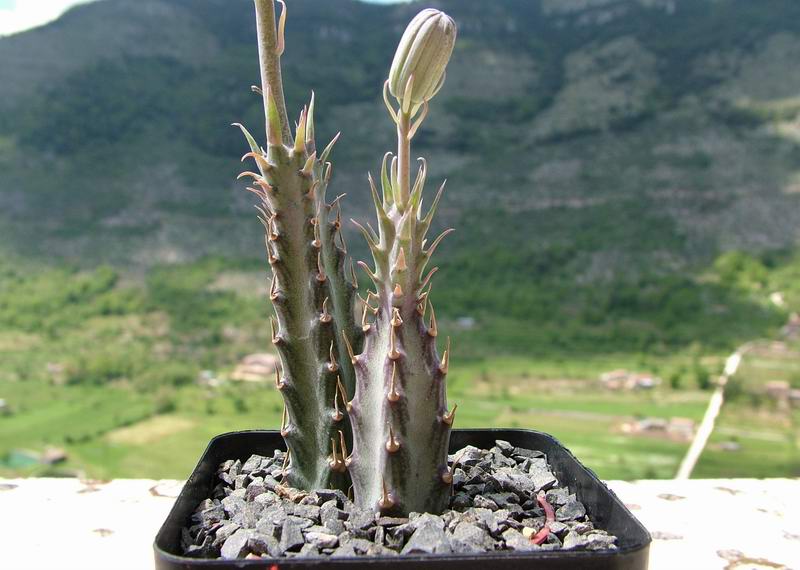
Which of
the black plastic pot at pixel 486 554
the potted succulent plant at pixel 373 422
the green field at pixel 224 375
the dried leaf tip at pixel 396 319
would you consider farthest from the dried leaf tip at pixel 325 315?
the green field at pixel 224 375

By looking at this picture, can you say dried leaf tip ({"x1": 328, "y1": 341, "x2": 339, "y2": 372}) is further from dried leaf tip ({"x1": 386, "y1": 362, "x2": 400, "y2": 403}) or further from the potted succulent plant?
dried leaf tip ({"x1": 386, "y1": 362, "x2": 400, "y2": 403})

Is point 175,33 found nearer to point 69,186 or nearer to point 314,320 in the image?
point 69,186

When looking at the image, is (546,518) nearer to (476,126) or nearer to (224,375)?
(224,375)

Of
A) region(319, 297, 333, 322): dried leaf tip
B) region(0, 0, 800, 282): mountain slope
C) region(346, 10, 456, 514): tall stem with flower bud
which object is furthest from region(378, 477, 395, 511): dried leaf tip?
region(0, 0, 800, 282): mountain slope

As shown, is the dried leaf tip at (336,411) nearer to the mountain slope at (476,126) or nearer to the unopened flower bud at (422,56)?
the unopened flower bud at (422,56)

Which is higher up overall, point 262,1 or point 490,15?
point 490,15

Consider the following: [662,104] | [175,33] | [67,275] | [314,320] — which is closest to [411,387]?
[314,320]
